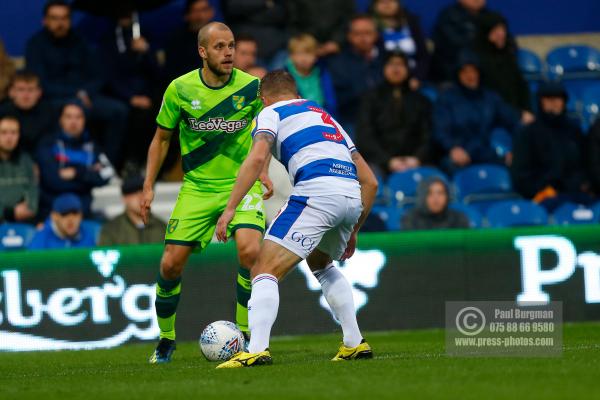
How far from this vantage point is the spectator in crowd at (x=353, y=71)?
16.3 metres

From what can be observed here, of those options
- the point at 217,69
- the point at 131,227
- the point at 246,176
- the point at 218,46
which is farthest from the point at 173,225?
the point at 131,227

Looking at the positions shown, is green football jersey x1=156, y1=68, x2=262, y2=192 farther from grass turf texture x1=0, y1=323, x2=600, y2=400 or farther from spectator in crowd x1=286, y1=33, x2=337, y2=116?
spectator in crowd x1=286, y1=33, x2=337, y2=116

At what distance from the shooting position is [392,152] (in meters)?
15.7

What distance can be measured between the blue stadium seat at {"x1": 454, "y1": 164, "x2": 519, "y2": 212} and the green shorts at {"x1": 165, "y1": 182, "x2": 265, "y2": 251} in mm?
6292

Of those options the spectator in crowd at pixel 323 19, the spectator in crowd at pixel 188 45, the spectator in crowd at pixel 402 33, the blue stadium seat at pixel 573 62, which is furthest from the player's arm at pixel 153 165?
the blue stadium seat at pixel 573 62

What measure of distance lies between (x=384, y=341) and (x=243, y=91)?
10.5 ft

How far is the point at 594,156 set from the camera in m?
15.6

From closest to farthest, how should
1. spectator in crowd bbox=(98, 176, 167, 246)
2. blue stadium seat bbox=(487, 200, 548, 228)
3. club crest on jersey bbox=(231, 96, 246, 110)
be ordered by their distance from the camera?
club crest on jersey bbox=(231, 96, 246, 110), spectator in crowd bbox=(98, 176, 167, 246), blue stadium seat bbox=(487, 200, 548, 228)

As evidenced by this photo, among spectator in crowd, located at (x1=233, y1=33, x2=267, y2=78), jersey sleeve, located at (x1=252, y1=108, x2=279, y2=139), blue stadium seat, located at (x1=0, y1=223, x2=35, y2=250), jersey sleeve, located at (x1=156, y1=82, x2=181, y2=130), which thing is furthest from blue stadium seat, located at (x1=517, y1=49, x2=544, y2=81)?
jersey sleeve, located at (x1=252, y1=108, x2=279, y2=139)

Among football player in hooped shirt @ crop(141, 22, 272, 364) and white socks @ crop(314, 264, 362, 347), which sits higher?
football player in hooped shirt @ crop(141, 22, 272, 364)

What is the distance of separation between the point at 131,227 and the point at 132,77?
298 centimetres

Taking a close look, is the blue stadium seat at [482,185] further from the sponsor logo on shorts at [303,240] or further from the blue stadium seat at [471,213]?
the sponsor logo on shorts at [303,240]

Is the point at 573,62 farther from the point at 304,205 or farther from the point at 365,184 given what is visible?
the point at 304,205

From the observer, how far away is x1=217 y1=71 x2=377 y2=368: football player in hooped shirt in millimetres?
8031
